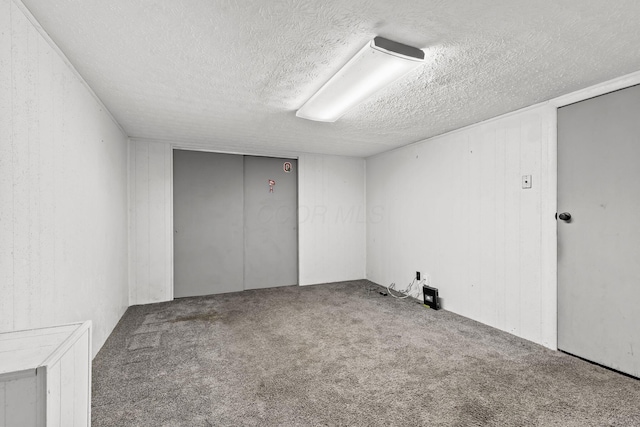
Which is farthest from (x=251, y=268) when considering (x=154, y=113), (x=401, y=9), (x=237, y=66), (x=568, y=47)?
(x=568, y=47)

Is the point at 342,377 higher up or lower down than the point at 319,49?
lower down

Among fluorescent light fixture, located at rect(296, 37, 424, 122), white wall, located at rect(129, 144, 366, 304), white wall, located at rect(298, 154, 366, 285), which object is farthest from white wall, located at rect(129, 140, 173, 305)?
fluorescent light fixture, located at rect(296, 37, 424, 122)

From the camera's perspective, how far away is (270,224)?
15.6 ft

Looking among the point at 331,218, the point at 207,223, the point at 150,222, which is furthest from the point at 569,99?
the point at 150,222

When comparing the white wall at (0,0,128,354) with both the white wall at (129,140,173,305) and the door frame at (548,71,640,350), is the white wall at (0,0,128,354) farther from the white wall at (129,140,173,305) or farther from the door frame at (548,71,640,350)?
the door frame at (548,71,640,350)

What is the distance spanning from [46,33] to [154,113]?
52.1 inches

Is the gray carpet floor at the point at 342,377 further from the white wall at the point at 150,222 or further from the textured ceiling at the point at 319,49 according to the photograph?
the textured ceiling at the point at 319,49

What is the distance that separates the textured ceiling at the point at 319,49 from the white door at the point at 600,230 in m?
0.35

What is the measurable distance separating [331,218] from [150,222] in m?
2.83

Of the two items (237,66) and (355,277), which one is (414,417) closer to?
(237,66)

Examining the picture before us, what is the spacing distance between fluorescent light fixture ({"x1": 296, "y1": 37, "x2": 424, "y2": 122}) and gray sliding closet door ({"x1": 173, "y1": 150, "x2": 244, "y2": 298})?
2336mm

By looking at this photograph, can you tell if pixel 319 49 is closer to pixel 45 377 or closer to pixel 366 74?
pixel 366 74

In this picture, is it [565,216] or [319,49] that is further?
[565,216]

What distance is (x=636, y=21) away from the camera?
4.84 ft
